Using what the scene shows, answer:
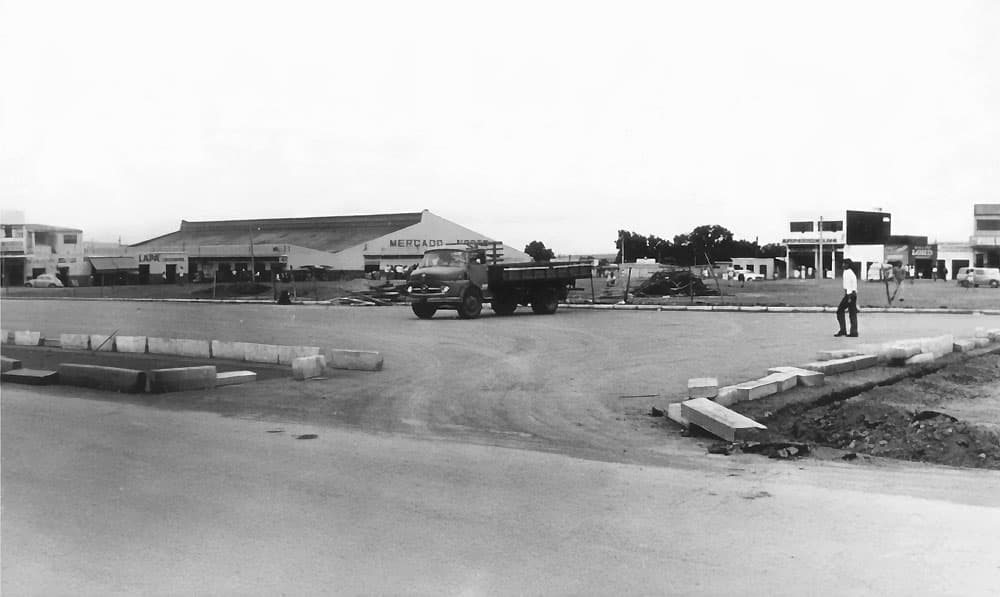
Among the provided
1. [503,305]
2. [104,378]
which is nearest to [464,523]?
[104,378]

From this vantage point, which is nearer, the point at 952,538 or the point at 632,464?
the point at 952,538

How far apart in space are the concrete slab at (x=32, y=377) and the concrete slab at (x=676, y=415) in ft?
26.5

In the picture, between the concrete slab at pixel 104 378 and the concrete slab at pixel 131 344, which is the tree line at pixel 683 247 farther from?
the concrete slab at pixel 104 378

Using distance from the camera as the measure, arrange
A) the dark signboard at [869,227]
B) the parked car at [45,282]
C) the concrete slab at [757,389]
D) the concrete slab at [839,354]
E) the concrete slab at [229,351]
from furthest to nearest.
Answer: the dark signboard at [869,227]
the concrete slab at [229,351]
the concrete slab at [839,354]
the parked car at [45,282]
the concrete slab at [757,389]

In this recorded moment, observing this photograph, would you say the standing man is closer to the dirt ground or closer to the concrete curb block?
the dirt ground

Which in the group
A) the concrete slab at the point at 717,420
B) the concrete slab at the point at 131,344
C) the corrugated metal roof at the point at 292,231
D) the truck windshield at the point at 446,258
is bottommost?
the concrete slab at the point at 717,420

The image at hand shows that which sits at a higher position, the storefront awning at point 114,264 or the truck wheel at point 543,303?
the storefront awning at point 114,264

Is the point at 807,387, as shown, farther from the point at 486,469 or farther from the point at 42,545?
the point at 42,545

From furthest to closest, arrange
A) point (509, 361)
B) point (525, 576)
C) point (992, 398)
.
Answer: point (509, 361) → point (992, 398) → point (525, 576)

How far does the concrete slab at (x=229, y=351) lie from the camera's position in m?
13.4

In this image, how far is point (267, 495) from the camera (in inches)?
217

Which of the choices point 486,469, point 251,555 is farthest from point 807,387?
point 251,555

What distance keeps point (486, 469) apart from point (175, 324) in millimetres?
13501

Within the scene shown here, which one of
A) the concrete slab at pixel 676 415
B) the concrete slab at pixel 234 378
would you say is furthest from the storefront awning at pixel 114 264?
the concrete slab at pixel 676 415
